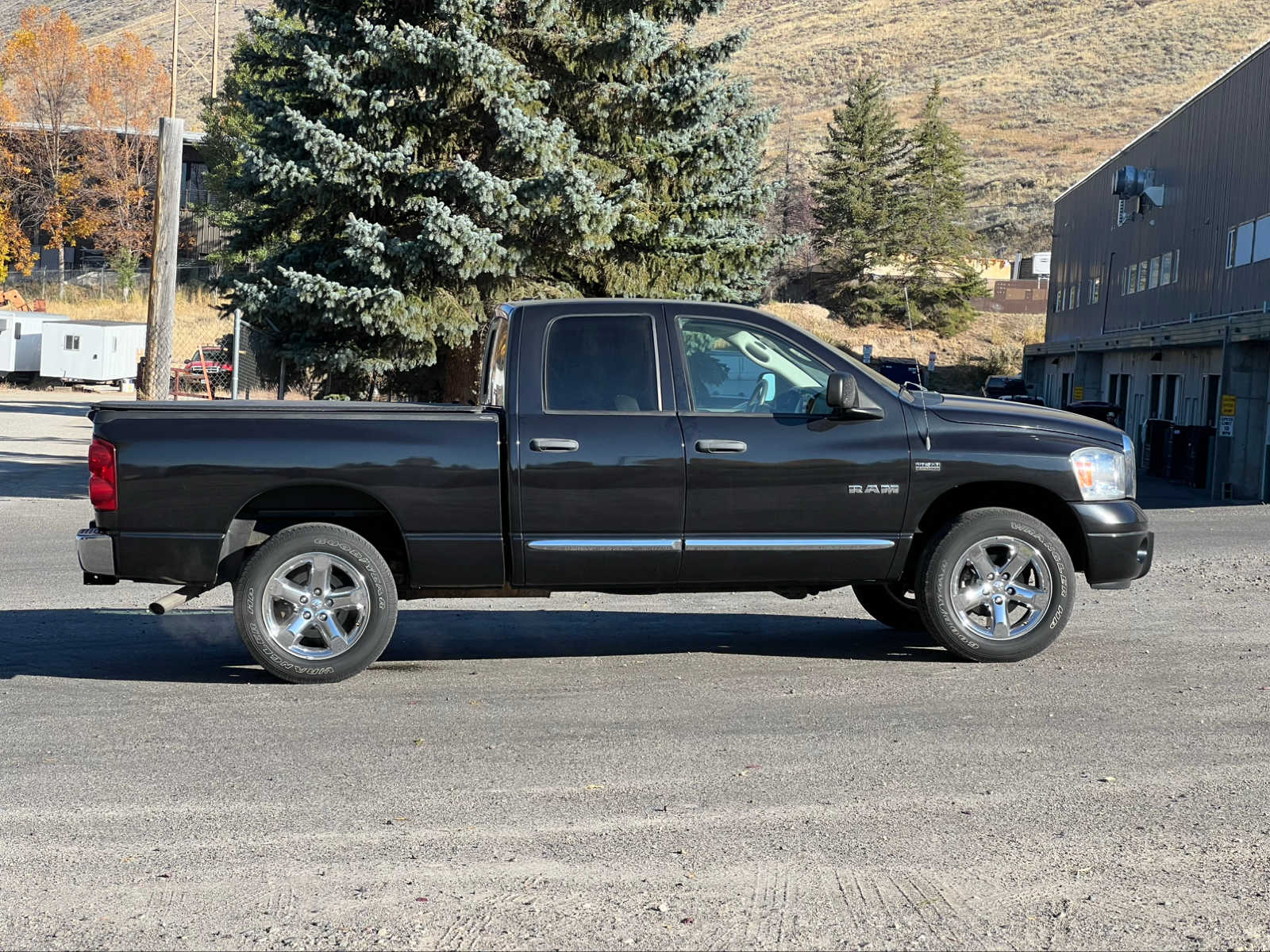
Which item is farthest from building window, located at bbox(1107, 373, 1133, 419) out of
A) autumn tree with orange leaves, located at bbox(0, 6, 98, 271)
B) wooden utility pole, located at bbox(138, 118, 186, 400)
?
autumn tree with orange leaves, located at bbox(0, 6, 98, 271)

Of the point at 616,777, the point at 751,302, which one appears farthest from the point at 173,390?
the point at 616,777

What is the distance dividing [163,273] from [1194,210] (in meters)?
25.0

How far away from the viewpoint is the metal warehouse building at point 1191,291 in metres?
25.3

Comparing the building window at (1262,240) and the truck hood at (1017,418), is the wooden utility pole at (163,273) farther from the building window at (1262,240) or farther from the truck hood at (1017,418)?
the building window at (1262,240)

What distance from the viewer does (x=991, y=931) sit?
4.39 meters

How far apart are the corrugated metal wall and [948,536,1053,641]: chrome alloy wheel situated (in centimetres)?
2280

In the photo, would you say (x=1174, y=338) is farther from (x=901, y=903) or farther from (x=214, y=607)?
(x=901, y=903)

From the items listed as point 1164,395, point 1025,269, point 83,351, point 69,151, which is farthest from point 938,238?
point 1164,395

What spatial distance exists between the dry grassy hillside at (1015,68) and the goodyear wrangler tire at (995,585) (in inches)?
4113

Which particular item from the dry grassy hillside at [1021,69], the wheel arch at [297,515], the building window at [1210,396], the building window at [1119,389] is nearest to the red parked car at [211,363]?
the building window at [1119,389]

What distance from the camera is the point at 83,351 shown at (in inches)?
1944

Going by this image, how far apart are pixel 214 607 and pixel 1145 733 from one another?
655cm

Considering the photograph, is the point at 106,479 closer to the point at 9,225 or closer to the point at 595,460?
the point at 595,460

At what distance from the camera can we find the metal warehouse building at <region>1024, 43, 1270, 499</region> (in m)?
25.3
